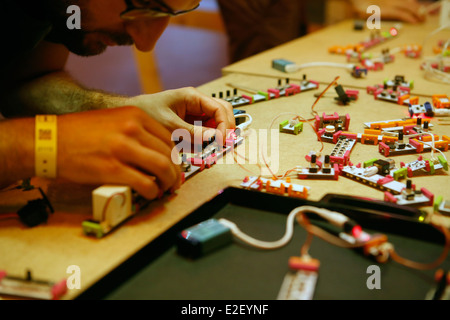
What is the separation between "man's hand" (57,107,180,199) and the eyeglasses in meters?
0.25

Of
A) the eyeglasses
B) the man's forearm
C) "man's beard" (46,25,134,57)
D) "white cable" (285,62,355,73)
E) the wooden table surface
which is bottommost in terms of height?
the wooden table surface

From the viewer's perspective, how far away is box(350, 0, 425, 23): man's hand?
2400 mm

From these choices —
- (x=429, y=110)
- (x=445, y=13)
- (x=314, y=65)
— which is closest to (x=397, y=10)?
(x=445, y=13)

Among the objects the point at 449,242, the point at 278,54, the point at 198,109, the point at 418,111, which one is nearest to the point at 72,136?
the point at 198,109

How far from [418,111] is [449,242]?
24.6 inches

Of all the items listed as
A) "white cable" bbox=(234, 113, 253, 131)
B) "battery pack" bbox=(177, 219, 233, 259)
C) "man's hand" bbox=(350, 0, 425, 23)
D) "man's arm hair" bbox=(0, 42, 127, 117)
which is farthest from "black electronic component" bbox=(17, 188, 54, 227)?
"man's hand" bbox=(350, 0, 425, 23)

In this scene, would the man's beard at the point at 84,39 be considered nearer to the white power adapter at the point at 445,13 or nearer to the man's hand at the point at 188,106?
the man's hand at the point at 188,106

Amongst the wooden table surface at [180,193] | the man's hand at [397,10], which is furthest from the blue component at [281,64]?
the man's hand at [397,10]

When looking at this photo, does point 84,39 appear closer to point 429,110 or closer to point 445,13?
point 429,110

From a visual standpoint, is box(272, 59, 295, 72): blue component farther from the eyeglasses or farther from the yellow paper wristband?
the yellow paper wristband

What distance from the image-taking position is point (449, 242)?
741mm

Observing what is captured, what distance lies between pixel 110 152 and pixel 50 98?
1.75ft

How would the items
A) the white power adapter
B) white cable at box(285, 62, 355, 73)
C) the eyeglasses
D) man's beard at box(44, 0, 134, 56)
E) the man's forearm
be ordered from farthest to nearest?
1. the white power adapter
2. white cable at box(285, 62, 355, 73)
3. the man's forearm
4. man's beard at box(44, 0, 134, 56)
5. the eyeglasses

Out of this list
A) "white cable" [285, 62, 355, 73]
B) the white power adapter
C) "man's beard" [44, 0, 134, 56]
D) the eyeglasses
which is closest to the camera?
the eyeglasses
